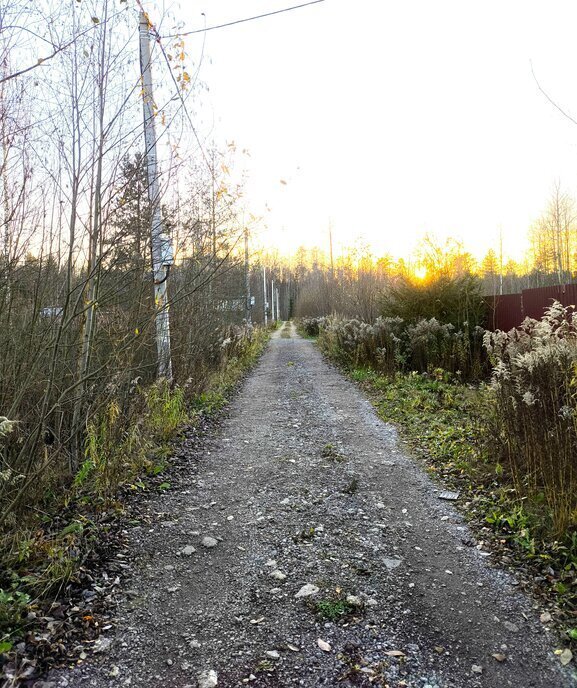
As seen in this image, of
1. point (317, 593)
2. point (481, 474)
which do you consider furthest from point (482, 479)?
point (317, 593)

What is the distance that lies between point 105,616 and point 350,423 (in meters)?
4.78

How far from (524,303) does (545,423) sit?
21.6 feet

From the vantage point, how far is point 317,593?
2783mm

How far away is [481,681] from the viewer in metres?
2.11

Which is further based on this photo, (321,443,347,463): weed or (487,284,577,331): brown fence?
(487,284,577,331): brown fence

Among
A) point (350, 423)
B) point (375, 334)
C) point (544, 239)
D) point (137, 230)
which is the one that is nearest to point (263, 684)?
point (137, 230)

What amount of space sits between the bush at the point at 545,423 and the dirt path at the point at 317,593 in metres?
0.63

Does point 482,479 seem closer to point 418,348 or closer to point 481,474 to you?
point 481,474

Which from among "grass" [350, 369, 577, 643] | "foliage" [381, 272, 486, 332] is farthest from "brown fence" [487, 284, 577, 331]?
"grass" [350, 369, 577, 643]

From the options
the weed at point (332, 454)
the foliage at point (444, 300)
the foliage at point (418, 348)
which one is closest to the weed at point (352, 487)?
the weed at point (332, 454)

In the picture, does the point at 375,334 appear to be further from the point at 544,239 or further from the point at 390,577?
the point at 544,239

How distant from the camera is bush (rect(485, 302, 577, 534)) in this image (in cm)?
320

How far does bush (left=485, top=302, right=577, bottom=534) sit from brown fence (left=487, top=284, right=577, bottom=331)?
4.27 m

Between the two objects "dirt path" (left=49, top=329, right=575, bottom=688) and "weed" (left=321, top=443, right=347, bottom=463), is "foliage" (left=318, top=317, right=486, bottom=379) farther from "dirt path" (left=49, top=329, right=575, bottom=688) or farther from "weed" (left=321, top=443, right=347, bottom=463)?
"dirt path" (left=49, top=329, right=575, bottom=688)
